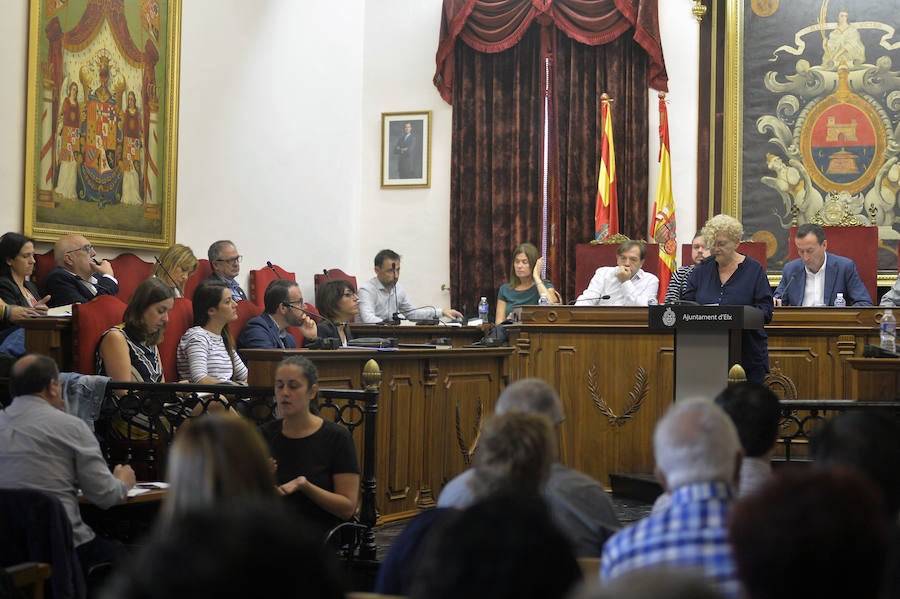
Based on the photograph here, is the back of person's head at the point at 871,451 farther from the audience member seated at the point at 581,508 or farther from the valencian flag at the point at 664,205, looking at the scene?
the valencian flag at the point at 664,205

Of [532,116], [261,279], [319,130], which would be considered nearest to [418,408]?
[261,279]

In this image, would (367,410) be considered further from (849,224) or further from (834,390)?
(849,224)

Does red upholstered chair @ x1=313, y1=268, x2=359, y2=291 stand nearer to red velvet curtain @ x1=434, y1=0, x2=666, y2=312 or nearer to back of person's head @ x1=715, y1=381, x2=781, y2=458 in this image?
red velvet curtain @ x1=434, y1=0, x2=666, y2=312

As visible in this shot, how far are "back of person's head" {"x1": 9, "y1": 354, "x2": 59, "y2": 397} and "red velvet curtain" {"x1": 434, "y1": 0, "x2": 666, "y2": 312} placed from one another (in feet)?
22.0

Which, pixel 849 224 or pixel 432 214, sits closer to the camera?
pixel 849 224

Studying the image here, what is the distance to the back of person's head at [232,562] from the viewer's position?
1.04m

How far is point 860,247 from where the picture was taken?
28.9 feet

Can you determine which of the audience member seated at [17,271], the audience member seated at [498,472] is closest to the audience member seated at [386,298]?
the audience member seated at [17,271]

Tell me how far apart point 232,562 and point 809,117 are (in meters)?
9.64

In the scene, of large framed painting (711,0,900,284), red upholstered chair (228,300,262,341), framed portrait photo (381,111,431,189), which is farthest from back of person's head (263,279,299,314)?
large framed painting (711,0,900,284)

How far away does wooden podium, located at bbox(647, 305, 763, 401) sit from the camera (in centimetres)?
551

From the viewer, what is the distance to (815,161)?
9.89 m

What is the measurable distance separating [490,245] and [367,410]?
558cm

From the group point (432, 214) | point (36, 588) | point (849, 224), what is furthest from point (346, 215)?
point (36, 588)
